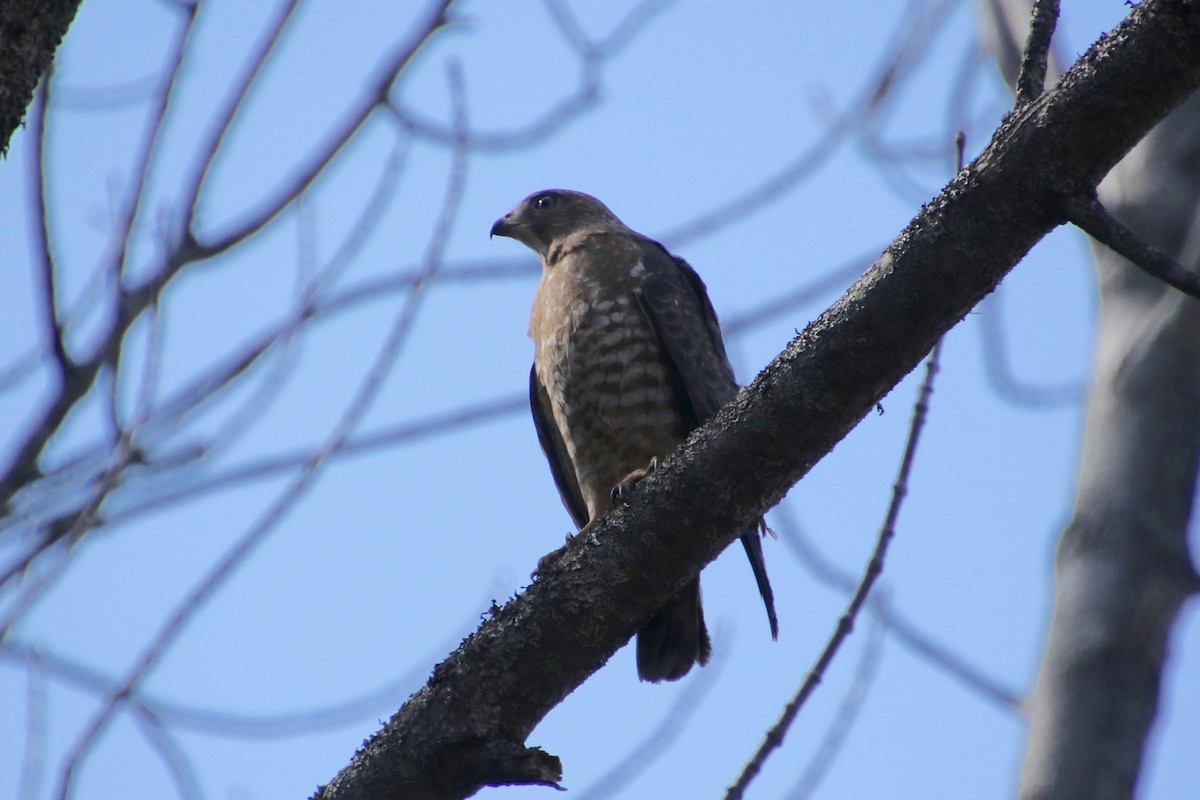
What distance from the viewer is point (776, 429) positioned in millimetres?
2646

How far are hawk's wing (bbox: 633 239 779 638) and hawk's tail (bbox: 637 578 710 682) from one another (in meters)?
0.42

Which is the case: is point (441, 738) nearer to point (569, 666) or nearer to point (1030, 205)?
point (569, 666)

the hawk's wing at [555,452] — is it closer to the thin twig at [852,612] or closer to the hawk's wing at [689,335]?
the hawk's wing at [689,335]

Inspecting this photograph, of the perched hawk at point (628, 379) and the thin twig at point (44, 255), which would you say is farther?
the perched hawk at point (628, 379)

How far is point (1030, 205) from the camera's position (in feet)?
8.02

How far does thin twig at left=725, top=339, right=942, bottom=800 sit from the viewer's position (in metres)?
3.28

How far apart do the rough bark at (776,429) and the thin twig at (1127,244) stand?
0.12 feet

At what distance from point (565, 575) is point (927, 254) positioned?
1.10 m

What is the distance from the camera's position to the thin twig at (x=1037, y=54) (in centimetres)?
255

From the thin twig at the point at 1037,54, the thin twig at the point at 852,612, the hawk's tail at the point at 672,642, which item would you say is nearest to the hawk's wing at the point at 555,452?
the hawk's tail at the point at 672,642

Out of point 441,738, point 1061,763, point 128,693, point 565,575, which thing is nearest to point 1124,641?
point 1061,763

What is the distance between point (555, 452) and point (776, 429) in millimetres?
3164

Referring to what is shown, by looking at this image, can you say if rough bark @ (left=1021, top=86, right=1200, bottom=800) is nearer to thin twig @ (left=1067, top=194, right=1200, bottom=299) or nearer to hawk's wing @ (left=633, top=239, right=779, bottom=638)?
hawk's wing @ (left=633, top=239, right=779, bottom=638)

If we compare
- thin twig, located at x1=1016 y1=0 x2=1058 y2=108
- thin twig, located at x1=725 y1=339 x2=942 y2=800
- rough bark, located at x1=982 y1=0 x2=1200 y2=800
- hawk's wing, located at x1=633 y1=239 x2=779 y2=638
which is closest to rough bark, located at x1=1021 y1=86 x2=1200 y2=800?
rough bark, located at x1=982 y1=0 x2=1200 y2=800
